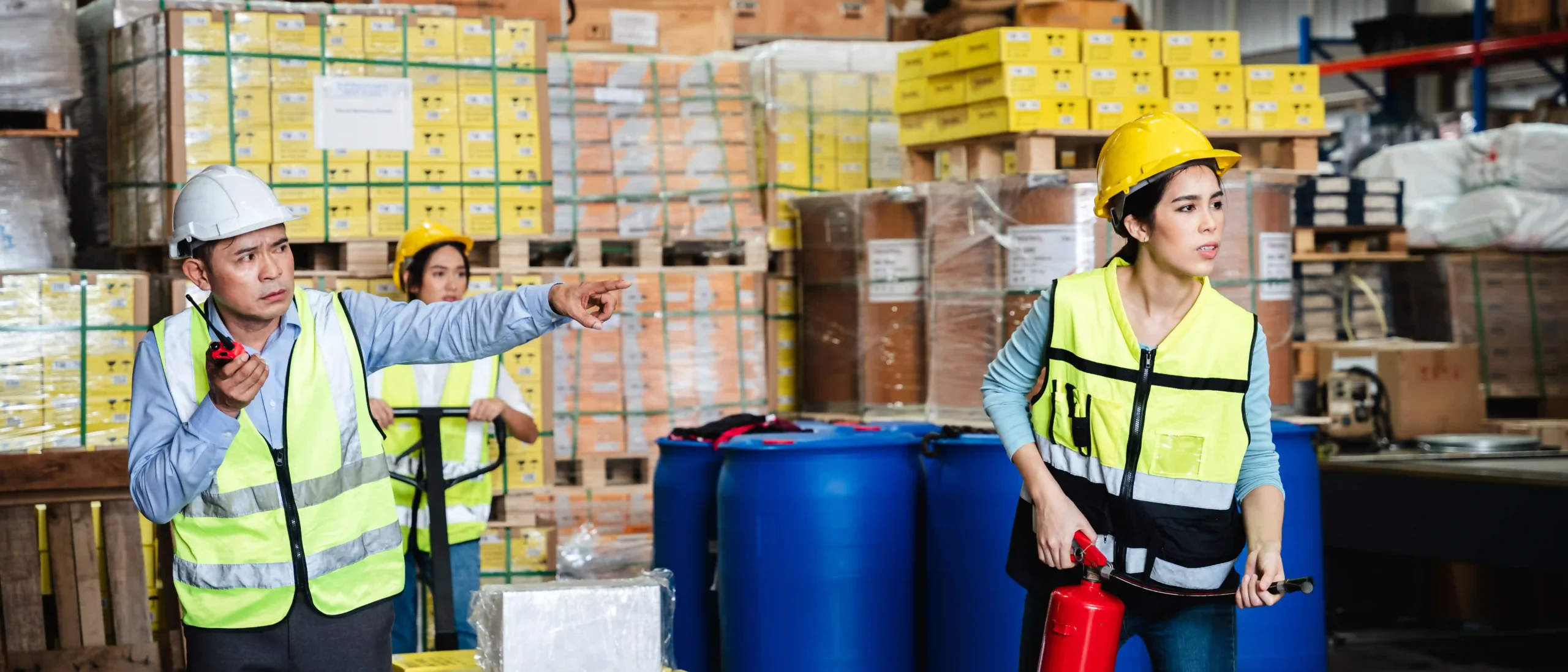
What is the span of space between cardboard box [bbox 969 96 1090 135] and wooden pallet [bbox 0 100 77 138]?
4003 mm

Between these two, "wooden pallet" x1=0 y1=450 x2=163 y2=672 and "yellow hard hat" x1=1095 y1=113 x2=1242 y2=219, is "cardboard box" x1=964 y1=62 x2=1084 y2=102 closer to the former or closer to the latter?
"yellow hard hat" x1=1095 y1=113 x2=1242 y2=219

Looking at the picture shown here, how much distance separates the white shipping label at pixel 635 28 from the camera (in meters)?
8.02

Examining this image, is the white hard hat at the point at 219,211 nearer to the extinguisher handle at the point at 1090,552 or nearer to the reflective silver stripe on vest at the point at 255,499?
the reflective silver stripe on vest at the point at 255,499

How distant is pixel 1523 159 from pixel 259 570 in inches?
350

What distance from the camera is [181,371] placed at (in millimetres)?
2939

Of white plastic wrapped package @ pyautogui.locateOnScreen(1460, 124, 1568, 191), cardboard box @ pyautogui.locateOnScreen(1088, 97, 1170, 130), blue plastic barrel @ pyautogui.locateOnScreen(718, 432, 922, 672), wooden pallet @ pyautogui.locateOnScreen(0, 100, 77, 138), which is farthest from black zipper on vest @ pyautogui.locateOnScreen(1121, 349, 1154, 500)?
white plastic wrapped package @ pyautogui.locateOnScreen(1460, 124, 1568, 191)

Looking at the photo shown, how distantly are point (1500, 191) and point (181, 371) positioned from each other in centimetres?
864

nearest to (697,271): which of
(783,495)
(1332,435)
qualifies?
(783,495)

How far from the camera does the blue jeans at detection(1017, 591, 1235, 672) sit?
9.53 feet

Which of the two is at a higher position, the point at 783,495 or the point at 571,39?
the point at 571,39

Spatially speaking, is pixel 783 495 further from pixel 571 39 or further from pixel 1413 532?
pixel 571 39

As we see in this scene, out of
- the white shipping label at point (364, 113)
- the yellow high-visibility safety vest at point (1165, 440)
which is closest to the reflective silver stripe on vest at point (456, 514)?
the white shipping label at point (364, 113)

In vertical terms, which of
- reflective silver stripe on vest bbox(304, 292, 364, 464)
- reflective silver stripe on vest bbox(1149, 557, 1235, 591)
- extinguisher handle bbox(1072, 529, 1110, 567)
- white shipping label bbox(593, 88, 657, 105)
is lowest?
reflective silver stripe on vest bbox(1149, 557, 1235, 591)

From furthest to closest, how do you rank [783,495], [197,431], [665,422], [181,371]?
[665,422], [783,495], [181,371], [197,431]
